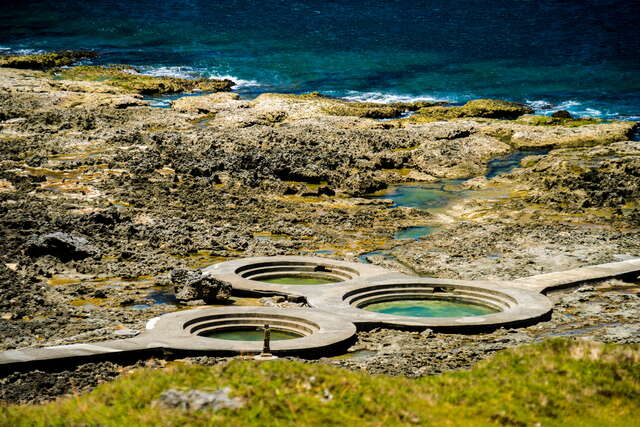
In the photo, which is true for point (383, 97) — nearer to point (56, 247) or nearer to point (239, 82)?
point (239, 82)

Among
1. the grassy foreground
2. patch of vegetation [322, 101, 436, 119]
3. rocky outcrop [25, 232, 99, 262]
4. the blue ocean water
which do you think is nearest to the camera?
the grassy foreground

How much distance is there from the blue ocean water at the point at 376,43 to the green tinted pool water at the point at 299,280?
54.0m

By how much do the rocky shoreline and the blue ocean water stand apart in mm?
18924

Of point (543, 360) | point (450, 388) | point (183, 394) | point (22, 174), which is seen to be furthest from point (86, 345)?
point (22, 174)

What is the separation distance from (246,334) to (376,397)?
13.3 meters

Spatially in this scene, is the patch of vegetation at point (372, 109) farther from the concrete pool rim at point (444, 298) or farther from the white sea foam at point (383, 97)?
the concrete pool rim at point (444, 298)

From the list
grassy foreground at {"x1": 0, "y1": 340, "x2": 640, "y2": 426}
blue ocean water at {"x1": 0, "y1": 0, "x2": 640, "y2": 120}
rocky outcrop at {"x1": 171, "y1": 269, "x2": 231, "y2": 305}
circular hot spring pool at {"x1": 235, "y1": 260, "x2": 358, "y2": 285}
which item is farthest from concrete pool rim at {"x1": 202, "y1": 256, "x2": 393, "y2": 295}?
blue ocean water at {"x1": 0, "y1": 0, "x2": 640, "y2": 120}

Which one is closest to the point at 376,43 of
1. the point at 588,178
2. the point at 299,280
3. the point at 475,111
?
the point at 475,111

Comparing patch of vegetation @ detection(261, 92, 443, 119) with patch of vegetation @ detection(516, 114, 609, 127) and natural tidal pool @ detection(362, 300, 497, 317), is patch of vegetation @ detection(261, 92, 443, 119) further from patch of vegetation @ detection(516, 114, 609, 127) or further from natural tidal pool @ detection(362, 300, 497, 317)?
natural tidal pool @ detection(362, 300, 497, 317)

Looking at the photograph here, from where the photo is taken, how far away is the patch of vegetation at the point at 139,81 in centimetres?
9344

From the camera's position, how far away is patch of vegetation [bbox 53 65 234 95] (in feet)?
307

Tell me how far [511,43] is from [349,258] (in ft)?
326

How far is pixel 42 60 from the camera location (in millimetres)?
109188

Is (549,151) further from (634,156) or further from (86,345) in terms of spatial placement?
(86,345)
